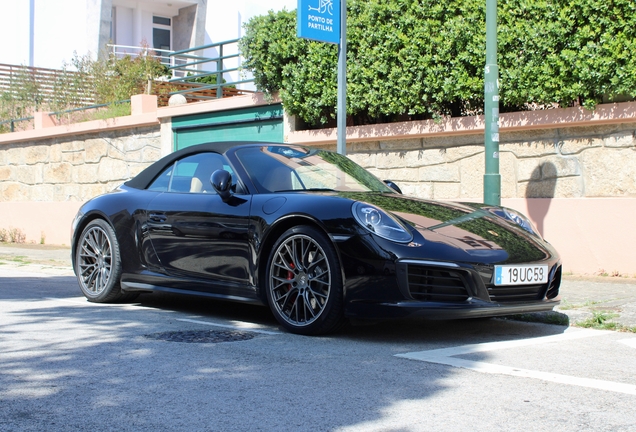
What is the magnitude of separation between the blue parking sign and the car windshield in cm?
327

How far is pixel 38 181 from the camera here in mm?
18219

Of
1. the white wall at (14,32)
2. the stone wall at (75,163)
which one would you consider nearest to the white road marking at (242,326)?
the stone wall at (75,163)

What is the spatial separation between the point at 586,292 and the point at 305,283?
357cm

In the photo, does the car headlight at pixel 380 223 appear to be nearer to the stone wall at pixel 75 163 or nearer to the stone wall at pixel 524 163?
the stone wall at pixel 524 163

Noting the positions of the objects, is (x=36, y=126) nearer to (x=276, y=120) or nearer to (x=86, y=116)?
(x=86, y=116)

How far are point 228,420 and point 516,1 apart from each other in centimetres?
771

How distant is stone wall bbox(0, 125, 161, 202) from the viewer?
16172 millimetres

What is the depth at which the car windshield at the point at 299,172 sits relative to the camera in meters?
6.43

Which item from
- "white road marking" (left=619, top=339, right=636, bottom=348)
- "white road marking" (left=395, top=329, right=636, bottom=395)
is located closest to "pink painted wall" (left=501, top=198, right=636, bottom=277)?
"white road marking" (left=395, top=329, right=636, bottom=395)

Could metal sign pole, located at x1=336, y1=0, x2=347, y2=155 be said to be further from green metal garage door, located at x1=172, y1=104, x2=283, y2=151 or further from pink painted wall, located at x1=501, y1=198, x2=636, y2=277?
Answer: green metal garage door, located at x1=172, y1=104, x2=283, y2=151

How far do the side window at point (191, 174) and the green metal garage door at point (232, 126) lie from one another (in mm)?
6056

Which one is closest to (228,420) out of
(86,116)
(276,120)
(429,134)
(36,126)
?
(429,134)

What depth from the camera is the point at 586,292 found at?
8078 mm

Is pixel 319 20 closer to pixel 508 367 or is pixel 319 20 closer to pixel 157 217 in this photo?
pixel 157 217
